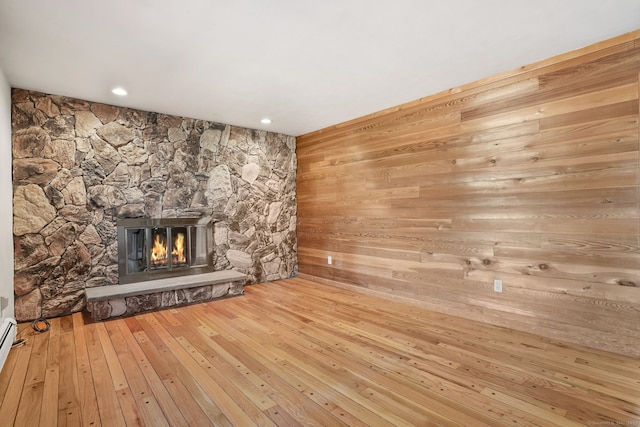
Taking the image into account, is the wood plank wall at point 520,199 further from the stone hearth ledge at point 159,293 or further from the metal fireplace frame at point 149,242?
the metal fireplace frame at point 149,242

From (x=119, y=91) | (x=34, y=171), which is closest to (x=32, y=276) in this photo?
(x=34, y=171)

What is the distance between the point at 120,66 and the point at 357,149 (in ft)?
9.24

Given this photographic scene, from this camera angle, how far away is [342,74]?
3004 millimetres

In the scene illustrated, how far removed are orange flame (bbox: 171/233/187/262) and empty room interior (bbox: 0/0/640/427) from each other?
3 cm

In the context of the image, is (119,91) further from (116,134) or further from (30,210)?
(30,210)

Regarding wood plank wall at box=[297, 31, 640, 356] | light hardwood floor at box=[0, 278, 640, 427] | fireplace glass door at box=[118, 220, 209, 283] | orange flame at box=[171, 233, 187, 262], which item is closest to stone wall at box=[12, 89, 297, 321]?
fireplace glass door at box=[118, 220, 209, 283]

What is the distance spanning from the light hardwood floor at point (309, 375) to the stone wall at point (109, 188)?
0.63 metres

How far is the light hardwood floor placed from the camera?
174 centimetres

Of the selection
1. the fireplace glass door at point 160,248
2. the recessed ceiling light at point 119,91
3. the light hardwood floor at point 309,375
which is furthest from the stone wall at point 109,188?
the light hardwood floor at point 309,375

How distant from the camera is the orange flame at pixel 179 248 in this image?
4238 mm

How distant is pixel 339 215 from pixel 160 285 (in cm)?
248

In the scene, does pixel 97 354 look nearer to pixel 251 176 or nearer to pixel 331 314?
pixel 331 314

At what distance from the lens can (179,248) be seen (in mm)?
4270

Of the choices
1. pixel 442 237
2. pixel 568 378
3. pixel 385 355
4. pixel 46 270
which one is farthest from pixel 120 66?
pixel 568 378
